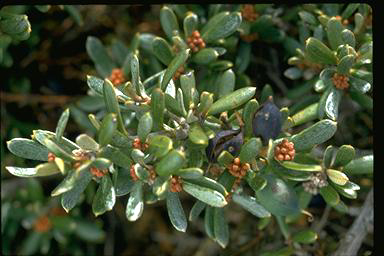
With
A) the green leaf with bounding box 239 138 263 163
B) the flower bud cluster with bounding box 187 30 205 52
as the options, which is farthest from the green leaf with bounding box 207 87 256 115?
the flower bud cluster with bounding box 187 30 205 52

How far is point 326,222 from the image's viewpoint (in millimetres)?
2457

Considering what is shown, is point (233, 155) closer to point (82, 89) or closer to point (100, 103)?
point (100, 103)

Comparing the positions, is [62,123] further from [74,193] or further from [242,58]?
[242,58]

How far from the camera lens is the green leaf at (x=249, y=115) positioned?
1.66 metres

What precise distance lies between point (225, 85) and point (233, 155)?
38cm

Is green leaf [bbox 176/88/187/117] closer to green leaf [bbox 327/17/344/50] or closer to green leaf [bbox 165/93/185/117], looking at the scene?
green leaf [bbox 165/93/185/117]

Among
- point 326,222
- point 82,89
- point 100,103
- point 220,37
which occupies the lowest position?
point 326,222

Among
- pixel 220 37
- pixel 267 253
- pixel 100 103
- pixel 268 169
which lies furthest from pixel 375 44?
pixel 100 103

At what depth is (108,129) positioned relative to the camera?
1.45 m

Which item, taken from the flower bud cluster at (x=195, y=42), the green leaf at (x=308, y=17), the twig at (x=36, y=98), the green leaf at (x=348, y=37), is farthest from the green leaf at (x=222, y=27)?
the twig at (x=36, y=98)

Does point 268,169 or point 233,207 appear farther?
point 233,207

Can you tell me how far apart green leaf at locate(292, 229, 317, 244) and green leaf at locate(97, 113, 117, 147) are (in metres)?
0.97

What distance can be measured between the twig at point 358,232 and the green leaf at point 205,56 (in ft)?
2.49

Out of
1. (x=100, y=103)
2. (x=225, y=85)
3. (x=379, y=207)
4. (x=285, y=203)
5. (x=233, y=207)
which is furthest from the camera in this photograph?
(x=233, y=207)
